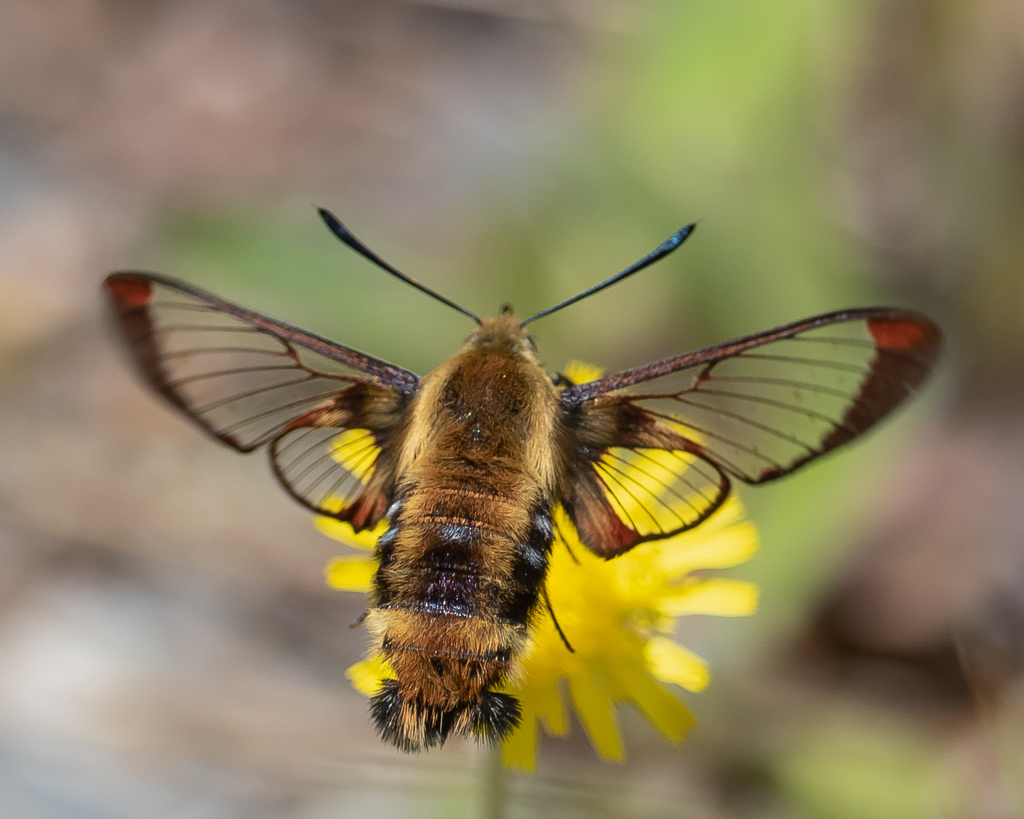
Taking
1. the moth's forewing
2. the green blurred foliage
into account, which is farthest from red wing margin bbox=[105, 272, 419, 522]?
the green blurred foliage

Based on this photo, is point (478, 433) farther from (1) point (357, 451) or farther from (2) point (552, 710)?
(2) point (552, 710)

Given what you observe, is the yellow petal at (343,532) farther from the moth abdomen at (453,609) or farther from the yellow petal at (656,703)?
the moth abdomen at (453,609)

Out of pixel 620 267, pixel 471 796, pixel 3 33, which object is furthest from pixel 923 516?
pixel 3 33

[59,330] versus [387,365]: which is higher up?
[59,330]

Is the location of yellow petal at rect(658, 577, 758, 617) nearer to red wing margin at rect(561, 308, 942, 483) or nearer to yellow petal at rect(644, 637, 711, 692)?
yellow petal at rect(644, 637, 711, 692)

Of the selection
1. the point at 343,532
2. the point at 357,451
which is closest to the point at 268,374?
the point at 357,451

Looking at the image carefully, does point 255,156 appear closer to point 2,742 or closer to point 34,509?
point 34,509

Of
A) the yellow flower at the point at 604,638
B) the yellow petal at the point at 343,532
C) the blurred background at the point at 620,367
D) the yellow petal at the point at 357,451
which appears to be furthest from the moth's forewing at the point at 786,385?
the blurred background at the point at 620,367
